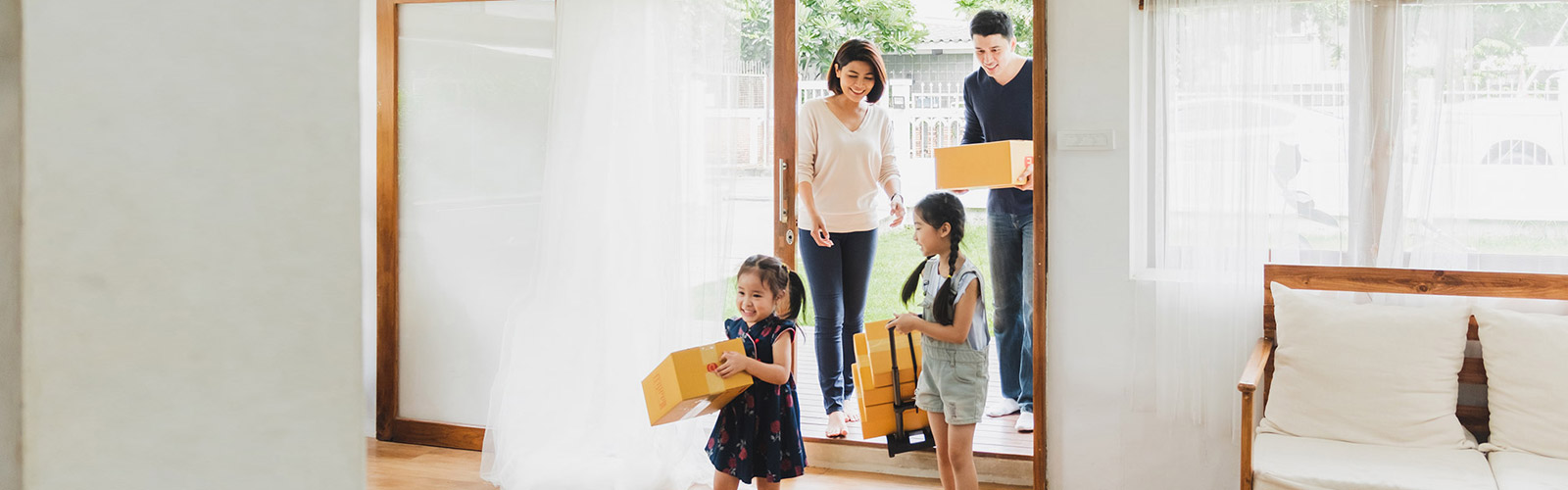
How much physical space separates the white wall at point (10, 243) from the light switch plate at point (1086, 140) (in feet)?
10.1

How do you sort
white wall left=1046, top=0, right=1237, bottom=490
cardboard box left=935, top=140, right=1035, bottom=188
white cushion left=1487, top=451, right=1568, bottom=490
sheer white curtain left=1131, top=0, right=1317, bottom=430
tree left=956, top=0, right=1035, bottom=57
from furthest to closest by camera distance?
tree left=956, top=0, right=1035, bottom=57, cardboard box left=935, top=140, right=1035, bottom=188, white wall left=1046, top=0, right=1237, bottom=490, sheer white curtain left=1131, top=0, right=1317, bottom=430, white cushion left=1487, top=451, right=1568, bottom=490

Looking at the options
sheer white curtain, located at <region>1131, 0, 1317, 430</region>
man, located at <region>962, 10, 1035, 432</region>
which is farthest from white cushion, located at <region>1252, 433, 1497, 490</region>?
man, located at <region>962, 10, 1035, 432</region>

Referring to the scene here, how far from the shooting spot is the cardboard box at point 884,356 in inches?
110

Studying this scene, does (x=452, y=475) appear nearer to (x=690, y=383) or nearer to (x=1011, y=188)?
(x=690, y=383)

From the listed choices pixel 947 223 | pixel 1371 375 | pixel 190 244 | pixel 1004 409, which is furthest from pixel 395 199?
pixel 190 244

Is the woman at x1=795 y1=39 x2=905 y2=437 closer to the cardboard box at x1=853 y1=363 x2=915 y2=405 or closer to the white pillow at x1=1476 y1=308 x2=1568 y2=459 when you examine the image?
the cardboard box at x1=853 y1=363 x2=915 y2=405

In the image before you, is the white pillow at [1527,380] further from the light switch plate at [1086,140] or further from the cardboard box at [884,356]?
the cardboard box at [884,356]

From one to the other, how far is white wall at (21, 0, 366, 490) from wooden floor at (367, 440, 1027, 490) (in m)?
3.26

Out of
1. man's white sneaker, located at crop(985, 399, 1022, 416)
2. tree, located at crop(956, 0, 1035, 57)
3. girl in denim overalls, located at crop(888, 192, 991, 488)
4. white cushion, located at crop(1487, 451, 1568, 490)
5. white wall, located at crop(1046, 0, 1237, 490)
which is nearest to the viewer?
white cushion, located at crop(1487, 451, 1568, 490)

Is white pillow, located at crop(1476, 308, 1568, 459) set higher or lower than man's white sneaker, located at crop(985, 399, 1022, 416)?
higher

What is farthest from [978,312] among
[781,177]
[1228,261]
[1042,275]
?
[781,177]

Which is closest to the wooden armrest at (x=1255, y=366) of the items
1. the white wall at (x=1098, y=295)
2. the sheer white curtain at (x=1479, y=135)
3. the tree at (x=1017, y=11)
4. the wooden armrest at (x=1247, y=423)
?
the wooden armrest at (x=1247, y=423)

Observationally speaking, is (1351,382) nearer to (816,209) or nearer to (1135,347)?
(1135,347)

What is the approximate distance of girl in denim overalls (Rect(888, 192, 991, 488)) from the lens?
106 inches
